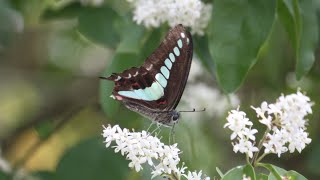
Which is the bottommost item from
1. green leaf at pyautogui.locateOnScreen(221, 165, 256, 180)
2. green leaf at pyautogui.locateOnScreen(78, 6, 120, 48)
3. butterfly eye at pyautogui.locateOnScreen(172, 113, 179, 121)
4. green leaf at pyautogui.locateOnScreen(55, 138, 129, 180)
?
green leaf at pyautogui.locateOnScreen(55, 138, 129, 180)

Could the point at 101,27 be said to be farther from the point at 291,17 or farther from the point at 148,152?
the point at 148,152

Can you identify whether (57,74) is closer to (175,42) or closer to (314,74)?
(314,74)

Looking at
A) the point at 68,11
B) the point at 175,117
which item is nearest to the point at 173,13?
the point at 175,117

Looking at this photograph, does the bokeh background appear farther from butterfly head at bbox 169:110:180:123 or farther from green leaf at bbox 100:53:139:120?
butterfly head at bbox 169:110:180:123

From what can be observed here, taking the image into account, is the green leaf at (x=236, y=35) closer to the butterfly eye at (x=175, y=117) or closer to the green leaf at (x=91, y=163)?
the butterfly eye at (x=175, y=117)

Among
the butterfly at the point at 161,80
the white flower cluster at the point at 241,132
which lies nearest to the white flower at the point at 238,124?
the white flower cluster at the point at 241,132

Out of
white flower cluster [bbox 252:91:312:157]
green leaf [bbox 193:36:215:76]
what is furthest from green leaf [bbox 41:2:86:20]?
white flower cluster [bbox 252:91:312:157]

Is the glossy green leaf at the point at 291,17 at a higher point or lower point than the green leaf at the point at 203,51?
higher
